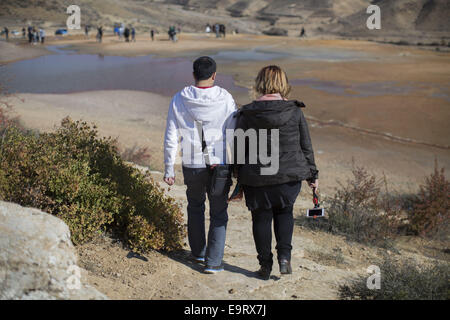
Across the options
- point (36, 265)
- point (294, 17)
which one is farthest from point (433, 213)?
point (294, 17)

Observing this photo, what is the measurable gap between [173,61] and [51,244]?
26943mm

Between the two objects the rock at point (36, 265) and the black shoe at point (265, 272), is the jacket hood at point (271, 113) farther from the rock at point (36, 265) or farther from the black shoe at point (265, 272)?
the rock at point (36, 265)

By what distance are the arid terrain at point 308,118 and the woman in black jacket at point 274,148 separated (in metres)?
0.71

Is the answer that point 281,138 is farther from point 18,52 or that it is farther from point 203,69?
point 18,52

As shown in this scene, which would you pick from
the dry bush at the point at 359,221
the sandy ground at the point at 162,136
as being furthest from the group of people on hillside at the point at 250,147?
the sandy ground at the point at 162,136

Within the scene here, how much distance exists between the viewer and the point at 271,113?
3.78 metres

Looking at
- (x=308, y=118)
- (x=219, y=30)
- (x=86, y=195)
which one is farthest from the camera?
(x=219, y=30)

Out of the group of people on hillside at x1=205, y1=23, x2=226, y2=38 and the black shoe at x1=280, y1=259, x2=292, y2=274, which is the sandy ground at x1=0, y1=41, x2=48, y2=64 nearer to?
the group of people on hillside at x1=205, y1=23, x2=226, y2=38

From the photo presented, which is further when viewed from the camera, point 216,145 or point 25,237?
point 216,145

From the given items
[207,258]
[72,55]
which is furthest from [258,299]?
[72,55]

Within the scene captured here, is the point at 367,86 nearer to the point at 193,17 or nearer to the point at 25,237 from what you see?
the point at 25,237

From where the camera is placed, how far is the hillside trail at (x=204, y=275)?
3738mm

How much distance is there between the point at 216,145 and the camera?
3924 mm

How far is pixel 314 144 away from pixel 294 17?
71.1 m
